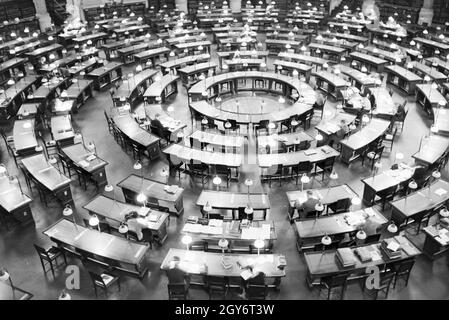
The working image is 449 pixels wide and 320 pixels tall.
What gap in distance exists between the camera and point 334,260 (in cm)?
929

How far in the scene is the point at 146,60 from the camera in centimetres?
2428

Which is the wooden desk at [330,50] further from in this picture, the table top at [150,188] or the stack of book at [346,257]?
the stack of book at [346,257]

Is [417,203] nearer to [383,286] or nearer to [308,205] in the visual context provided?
[383,286]

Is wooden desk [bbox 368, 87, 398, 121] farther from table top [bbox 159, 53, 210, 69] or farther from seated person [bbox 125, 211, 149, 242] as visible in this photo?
seated person [bbox 125, 211, 149, 242]

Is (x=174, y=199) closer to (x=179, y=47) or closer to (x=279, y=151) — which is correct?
(x=279, y=151)

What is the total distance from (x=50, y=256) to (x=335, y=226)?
24.6ft

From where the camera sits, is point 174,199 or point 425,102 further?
point 425,102

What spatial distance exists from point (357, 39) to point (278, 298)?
20.2m

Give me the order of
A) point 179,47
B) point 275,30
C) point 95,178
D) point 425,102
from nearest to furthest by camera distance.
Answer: point 95,178
point 425,102
point 179,47
point 275,30

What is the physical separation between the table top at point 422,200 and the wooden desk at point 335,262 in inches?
51.0

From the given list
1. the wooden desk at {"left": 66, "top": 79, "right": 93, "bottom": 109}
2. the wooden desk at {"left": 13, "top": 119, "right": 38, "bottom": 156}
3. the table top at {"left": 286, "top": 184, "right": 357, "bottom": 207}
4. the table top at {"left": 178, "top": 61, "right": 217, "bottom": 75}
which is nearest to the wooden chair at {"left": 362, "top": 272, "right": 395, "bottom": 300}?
the table top at {"left": 286, "top": 184, "right": 357, "bottom": 207}

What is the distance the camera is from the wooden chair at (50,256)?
9711 millimetres

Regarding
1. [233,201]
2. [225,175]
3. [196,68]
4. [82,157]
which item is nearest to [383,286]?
[233,201]
